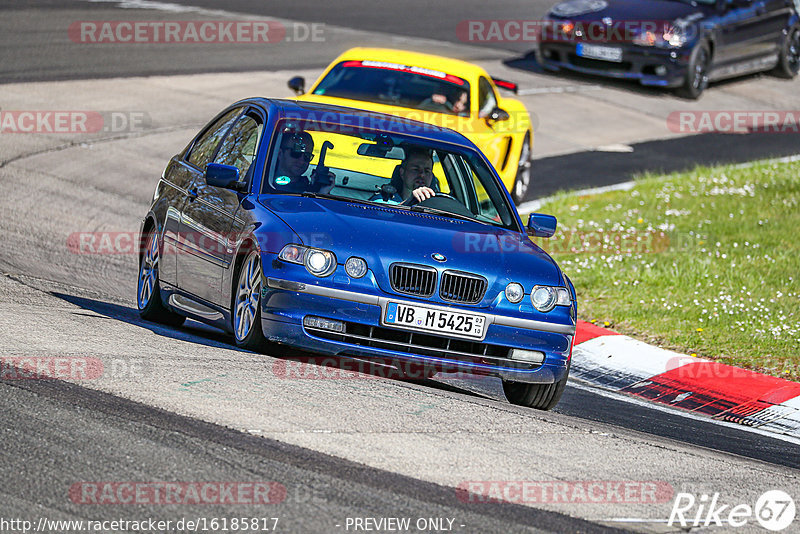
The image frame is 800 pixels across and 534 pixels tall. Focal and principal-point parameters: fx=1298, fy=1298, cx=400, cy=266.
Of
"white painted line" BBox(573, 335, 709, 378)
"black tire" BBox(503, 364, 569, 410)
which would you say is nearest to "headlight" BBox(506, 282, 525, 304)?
"black tire" BBox(503, 364, 569, 410)

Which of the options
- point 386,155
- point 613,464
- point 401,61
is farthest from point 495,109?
point 613,464

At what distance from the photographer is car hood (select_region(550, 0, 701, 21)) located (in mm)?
21531

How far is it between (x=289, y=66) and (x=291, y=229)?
14.2 meters

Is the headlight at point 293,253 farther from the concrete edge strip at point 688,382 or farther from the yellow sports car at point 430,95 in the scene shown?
the yellow sports car at point 430,95

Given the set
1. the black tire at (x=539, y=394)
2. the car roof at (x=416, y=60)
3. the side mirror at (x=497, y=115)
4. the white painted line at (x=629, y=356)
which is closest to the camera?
the black tire at (x=539, y=394)

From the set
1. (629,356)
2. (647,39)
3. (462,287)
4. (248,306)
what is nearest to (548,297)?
(462,287)

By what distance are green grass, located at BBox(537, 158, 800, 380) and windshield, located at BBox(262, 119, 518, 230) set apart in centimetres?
243

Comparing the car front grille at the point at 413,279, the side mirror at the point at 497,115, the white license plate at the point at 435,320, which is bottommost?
the side mirror at the point at 497,115

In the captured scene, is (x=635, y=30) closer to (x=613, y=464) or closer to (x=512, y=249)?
(x=512, y=249)

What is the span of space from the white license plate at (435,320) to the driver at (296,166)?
49.0 inches

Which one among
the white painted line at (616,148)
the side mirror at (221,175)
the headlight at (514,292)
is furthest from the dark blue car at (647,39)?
the headlight at (514,292)

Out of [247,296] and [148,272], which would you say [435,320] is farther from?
[148,272]

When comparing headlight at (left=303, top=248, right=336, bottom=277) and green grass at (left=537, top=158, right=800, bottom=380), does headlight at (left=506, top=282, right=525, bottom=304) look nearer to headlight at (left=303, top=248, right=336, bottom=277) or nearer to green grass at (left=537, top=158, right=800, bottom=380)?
headlight at (left=303, top=248, right=336, bottom=277)

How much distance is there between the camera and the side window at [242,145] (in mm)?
8250
